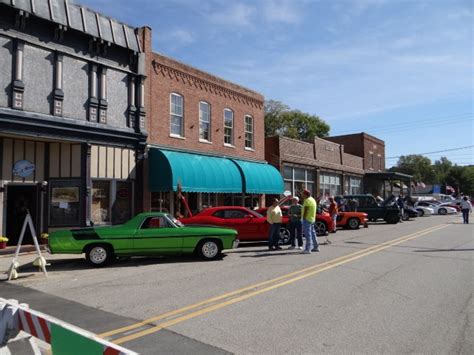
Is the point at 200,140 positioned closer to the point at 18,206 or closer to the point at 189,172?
the point at 189,172

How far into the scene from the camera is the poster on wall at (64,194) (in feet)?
53.0

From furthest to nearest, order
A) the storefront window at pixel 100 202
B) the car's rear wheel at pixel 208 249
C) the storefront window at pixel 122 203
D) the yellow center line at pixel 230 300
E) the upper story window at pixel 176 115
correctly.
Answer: the upper story window at pixel 176 115, the storefront window at pixel 122 203, the storefront window at pixel 100 202, the car's rear wheel at pixel 208 249, the yellow center line at pixel 230 300

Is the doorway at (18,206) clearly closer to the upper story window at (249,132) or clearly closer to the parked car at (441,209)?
the upper story window at (249,132)

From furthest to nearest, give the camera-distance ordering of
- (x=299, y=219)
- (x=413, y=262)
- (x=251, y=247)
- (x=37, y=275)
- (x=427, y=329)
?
(x=251, y=247)
(x=299, y=219)
(x=413, y=262)
(x=37, y=275)
(x=427, y=329)

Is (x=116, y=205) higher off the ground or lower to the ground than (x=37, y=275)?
higher

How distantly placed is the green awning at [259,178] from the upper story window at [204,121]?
2.01 m

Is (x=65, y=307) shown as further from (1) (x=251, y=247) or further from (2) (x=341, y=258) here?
(1) (x=251, y=247)

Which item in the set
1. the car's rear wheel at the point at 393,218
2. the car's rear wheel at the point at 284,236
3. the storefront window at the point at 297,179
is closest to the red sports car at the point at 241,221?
the car's rear wheel at the point at 284,236

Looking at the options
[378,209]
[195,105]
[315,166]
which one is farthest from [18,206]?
[315,166]

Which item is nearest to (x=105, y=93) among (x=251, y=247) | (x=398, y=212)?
(x=251, y=247)

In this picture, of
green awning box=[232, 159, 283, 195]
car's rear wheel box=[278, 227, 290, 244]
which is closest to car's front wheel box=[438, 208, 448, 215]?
green awning box=[232, 159, 283, 195]

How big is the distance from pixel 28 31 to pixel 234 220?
30.2ft

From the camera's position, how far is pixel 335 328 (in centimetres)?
591

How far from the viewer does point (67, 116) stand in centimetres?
1584
